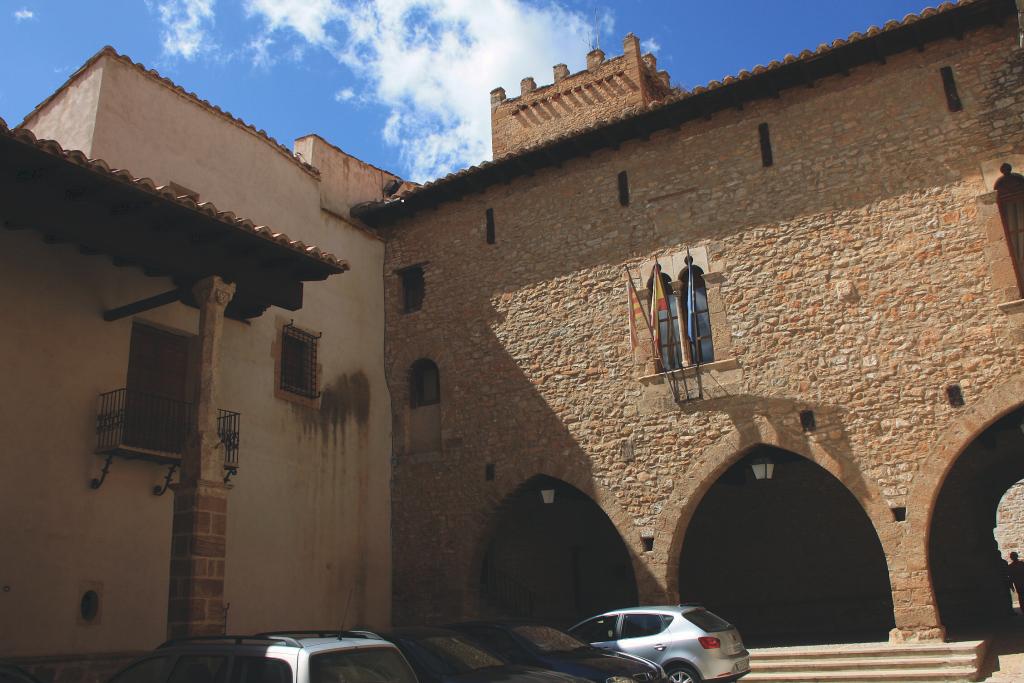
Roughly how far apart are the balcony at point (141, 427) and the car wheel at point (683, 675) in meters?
6.30

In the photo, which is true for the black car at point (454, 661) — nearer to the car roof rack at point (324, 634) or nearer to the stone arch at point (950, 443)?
the car roof rack at point (324, 634)

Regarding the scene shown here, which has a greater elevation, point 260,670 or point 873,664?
point 260,670

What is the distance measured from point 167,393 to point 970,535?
14576 mm

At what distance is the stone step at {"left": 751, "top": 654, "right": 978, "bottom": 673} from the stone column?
754 centimetres

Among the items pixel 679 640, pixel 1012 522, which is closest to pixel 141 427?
pixel 679 640

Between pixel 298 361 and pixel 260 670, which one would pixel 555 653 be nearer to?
pixel 260 670

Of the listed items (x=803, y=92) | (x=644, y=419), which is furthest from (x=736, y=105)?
(x=644, y=419)

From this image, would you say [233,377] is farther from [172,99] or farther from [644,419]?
[644,419]

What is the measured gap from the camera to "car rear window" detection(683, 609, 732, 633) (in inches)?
425

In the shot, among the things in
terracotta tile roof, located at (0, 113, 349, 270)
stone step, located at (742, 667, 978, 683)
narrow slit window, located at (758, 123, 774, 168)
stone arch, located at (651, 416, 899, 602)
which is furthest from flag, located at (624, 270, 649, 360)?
stone step, located at (742, 667, 978, 683)

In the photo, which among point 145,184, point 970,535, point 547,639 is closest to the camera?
point 547,639

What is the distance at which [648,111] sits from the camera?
598 inches

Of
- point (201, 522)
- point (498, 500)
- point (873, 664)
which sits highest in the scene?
point (498, 500)

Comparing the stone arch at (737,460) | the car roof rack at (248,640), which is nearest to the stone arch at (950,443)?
the stone arch at (737,460)
